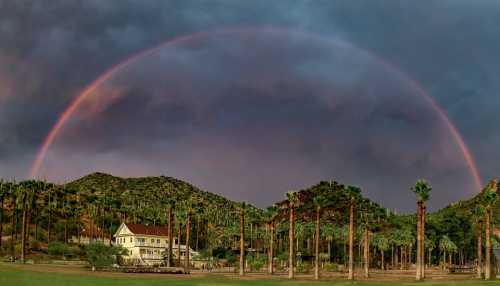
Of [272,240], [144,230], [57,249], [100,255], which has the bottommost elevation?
[57,249]

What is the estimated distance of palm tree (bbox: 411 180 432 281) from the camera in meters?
88.5

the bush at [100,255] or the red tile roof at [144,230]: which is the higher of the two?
the red tile roof at [144,230]

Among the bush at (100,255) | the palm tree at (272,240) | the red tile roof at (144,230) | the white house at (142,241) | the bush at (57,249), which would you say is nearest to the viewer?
the bush at (100,255)

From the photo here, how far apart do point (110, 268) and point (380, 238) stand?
107m

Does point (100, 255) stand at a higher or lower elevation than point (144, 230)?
lower

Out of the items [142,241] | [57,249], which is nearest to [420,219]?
[57,249]

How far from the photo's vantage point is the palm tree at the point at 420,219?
88.5m

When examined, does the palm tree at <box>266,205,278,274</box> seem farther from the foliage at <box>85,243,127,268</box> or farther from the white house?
the white house

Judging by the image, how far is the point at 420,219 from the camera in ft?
300

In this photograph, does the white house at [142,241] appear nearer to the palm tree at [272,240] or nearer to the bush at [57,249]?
the bush at [57,249]

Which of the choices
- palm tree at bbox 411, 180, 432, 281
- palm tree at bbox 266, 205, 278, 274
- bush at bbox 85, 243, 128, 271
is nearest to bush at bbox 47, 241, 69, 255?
bush at bbox 85, 243, 128, 271

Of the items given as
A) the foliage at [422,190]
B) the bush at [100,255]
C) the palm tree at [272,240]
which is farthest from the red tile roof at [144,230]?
the foliage at [422,190]

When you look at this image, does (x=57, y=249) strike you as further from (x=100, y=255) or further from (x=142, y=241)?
(x=142, y=241)

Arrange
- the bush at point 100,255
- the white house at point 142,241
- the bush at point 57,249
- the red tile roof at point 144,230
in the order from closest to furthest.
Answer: the bush at point 100,255, the bush at point 57,249, the white house at point 142,241, the red tile roof at point 144,230
